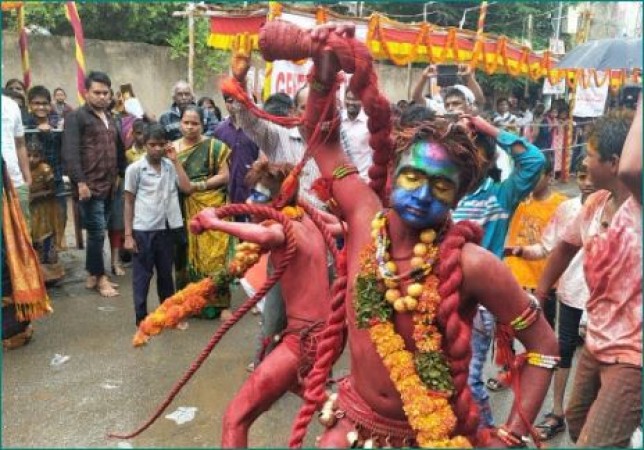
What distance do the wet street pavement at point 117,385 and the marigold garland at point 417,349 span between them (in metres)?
1.72

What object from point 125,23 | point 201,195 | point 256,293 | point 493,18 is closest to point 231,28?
point 125,23

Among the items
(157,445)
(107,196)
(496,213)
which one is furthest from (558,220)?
(107,196)

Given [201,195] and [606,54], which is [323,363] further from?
[606,54]

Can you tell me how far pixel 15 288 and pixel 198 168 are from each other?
1612 mm

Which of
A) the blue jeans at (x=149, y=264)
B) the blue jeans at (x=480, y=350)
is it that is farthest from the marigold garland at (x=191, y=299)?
the blue jeans at (x=149, y=264)

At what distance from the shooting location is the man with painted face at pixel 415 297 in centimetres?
188

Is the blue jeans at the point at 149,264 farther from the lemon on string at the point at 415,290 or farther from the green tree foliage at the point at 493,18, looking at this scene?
the green tree foliage at the point at 493,18

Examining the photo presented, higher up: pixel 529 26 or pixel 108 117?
pixel 529 26

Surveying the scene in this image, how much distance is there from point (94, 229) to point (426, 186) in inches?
177

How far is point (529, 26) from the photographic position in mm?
9070

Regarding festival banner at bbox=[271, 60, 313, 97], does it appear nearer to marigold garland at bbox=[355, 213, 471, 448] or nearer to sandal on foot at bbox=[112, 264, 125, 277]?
sandal on foot at bbox=[112, 264, 125, 277]

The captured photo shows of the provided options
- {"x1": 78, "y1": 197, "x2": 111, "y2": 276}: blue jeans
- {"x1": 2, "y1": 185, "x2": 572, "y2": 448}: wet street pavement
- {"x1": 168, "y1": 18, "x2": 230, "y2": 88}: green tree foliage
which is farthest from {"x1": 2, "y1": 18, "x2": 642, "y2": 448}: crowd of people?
{"x1": 168, "y1": 18, "x2": 230, "y2": 88}: green tree foliage

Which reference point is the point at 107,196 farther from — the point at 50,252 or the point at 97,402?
the point at 97,402

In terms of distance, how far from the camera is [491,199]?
331 cm
